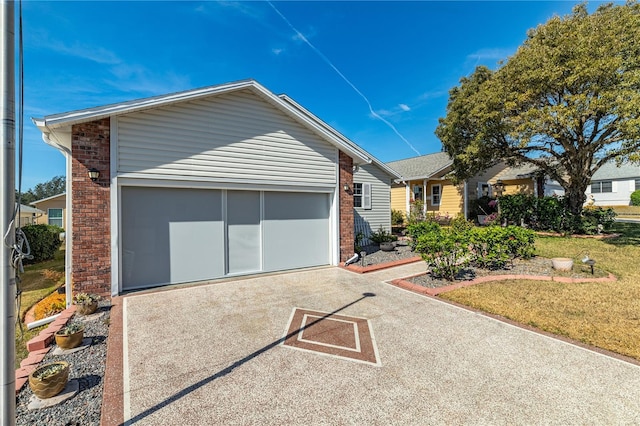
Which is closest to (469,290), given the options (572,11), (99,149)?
(99,149)

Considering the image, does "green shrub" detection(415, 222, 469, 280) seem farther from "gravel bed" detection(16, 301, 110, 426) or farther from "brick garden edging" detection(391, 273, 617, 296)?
"gravel bed" detection(16, 301, 110, 426)

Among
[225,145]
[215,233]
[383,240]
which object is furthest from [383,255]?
[225,145]

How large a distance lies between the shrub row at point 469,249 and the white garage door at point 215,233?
3.32 meters

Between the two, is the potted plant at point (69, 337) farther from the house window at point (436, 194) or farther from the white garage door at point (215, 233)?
the house window at point (436, 194)

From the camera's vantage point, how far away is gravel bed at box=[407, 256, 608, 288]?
23.7 feet

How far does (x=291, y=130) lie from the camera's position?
8398 mm

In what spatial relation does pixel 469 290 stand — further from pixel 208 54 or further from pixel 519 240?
pixel 208 54

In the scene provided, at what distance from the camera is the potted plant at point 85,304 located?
16.7ft

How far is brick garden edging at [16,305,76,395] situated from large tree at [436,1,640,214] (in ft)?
50.1

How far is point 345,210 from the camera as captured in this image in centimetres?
936

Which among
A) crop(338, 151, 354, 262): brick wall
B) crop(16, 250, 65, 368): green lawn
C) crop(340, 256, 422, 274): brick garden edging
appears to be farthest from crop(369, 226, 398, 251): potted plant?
crop(16, 250, 65, 368): green lawn

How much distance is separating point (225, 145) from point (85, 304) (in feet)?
14.5

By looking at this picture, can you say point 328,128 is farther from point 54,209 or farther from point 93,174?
point 54,209

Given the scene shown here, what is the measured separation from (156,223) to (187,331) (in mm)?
3257
